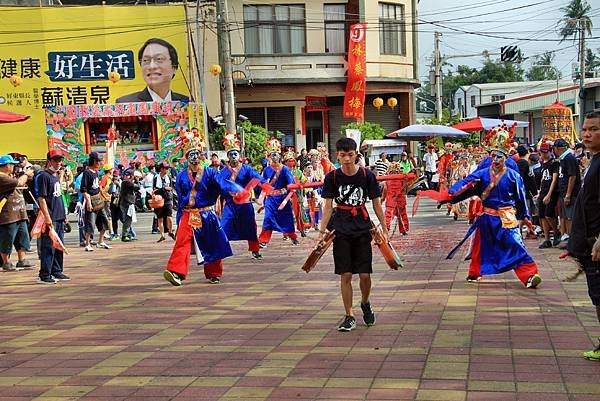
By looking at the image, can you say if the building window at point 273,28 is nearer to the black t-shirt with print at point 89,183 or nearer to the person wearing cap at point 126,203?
the person wearing cap at point 126,203

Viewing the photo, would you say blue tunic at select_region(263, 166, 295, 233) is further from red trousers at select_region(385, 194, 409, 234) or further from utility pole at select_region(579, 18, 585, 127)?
utility pole at select_region(579, 18, 585, 127)

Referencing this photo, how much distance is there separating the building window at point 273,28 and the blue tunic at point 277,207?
19501mm

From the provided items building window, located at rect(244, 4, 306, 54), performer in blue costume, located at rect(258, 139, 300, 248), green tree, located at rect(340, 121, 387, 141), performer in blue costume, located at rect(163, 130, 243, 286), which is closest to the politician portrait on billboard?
building window, located at rect(244, 4, 306, 54)

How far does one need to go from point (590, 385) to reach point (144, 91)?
27.1 meters

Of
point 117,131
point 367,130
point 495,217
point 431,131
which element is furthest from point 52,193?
point 367,130

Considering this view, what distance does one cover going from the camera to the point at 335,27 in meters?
33.7

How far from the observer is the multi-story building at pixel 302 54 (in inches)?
1300

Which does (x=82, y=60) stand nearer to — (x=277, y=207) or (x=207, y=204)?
(x=277, y=207)

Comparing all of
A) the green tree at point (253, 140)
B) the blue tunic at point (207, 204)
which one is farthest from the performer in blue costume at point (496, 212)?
the green tree at point (253, 140)

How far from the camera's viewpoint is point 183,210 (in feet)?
32.9

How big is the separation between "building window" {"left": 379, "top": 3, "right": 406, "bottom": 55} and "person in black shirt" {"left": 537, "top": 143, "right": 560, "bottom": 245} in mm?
21752

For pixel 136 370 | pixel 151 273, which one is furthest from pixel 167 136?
pixel 136 370

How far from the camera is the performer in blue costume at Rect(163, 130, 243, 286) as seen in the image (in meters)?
9.84

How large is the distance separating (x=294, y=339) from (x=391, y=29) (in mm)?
29361
